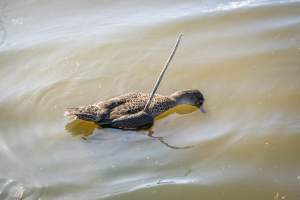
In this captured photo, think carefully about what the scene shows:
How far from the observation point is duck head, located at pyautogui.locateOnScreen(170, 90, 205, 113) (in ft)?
19.8

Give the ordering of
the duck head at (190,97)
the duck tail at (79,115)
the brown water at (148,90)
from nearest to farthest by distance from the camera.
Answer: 1. the brown water at (148,90)
2. the duck tail at (79,115)
3. the duck head at (190,97)

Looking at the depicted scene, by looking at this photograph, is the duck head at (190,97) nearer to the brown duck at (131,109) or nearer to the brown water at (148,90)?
the brown duck at (131,109)

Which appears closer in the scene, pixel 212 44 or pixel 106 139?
pixel 106 139

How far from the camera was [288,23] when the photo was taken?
25.1ft

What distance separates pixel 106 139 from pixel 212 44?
2671mm

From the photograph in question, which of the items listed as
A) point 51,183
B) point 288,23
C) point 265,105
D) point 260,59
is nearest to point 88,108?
point 51,183

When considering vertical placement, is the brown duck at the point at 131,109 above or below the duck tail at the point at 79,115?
below

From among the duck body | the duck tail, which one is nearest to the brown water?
the duck body

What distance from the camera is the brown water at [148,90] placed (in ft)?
15.7

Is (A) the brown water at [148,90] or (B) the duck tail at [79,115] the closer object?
(A) the brown water at [148,90]

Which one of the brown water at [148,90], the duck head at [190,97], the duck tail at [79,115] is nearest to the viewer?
the brown water at [148,90]

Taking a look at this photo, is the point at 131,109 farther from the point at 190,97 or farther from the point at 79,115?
the point at 190,97

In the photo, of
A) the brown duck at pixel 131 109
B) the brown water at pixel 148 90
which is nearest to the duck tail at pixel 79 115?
the brown duck at pixel 131 109

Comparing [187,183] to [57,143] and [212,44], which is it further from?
[212,44]
